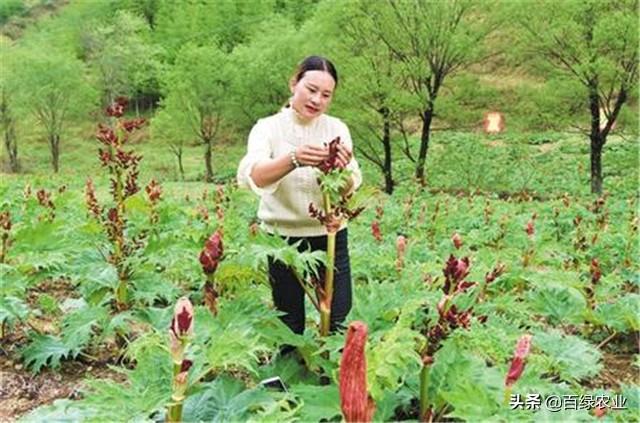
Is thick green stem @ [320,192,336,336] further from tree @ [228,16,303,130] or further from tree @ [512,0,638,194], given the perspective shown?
tree @ [228,16,303,130]

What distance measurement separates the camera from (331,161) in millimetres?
2631

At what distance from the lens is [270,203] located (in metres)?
3.33

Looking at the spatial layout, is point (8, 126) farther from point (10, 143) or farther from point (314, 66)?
point (314, 66)

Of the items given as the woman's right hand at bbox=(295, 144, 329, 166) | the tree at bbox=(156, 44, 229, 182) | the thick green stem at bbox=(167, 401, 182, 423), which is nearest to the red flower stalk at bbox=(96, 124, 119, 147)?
the woman's right hand at bbox=(295, 144, 329, 166)

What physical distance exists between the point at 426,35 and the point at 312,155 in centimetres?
2092

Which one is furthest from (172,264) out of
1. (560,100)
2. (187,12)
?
(187,12)

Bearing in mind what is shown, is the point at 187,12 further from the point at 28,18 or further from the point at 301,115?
the point at 301,115

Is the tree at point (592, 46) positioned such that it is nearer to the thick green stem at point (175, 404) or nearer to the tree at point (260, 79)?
the tree at point (260, 79)

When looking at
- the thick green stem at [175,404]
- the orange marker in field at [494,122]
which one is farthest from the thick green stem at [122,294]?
the orange marker in field at [494,122]

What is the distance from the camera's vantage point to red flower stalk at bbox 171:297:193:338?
1.62 m

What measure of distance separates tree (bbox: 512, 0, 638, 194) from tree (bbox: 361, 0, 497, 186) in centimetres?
176

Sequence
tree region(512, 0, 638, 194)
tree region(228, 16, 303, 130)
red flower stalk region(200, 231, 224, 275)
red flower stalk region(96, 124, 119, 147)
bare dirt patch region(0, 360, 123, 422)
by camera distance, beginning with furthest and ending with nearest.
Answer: tree region(228, 16, 303, 130) → tree region(512, 0, 638, 194) → red flower stalk region(96, 124, 119, 147) → bare dirt patch region(0, 360, 123, 422) → red flower stalk region(200, 231, 224, 275)

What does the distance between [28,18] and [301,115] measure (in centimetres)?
9421

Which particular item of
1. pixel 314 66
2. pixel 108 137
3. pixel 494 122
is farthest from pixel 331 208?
pixel 494 122
